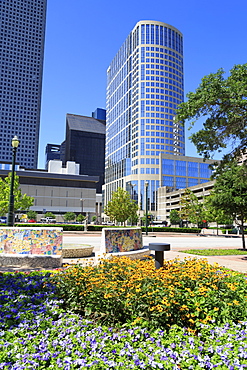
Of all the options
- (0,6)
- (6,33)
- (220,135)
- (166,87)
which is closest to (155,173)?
(166,87)

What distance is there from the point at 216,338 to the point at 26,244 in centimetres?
884

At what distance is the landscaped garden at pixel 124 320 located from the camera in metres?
3.41

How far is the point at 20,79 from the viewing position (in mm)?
185500

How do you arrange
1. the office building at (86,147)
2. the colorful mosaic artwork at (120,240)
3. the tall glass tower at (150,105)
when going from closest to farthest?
the colorful mosaic artwork at (120,240) → the tall glass tower at (150,105) → the office building at (86,147)

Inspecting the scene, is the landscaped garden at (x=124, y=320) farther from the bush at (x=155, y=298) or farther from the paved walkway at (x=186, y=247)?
the paved walkway at (x=186, y=247)

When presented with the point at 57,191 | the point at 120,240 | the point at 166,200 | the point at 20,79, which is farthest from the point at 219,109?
the point at 20,79

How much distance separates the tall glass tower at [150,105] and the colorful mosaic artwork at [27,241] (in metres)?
87.7

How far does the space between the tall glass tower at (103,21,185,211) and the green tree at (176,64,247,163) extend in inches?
3352

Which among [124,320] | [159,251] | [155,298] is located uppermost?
[159,251]

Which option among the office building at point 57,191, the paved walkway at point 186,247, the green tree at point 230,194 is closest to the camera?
the paved walkway at point 186,247

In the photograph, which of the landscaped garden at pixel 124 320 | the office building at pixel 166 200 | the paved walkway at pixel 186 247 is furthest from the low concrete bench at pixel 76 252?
the office building at pixel 166 200

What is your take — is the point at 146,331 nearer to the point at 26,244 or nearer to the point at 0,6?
the point at 26,244

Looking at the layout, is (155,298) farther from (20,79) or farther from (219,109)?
(20,79)

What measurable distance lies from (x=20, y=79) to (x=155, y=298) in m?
207
